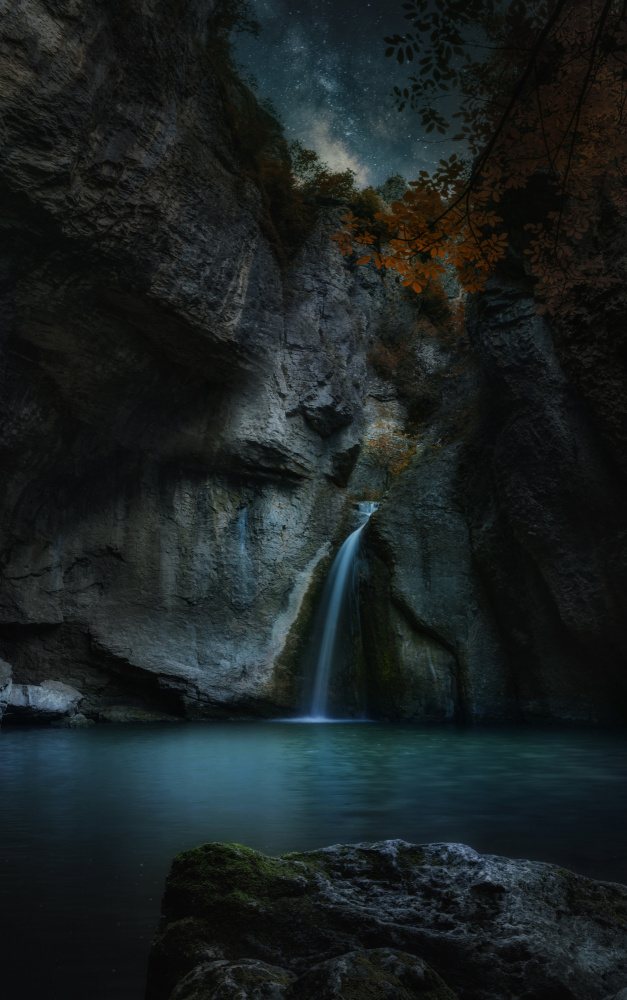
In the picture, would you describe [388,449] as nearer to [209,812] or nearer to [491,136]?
[209,812]

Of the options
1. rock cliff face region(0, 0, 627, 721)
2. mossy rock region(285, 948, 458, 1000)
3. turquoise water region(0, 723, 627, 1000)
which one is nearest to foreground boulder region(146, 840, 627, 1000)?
mossy rock region(285, 948, 458, 1000)

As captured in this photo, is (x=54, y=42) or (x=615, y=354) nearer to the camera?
(x=54, y=42)

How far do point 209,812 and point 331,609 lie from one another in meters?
11.1

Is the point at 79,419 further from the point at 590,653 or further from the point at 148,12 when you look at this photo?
the point at 590,653

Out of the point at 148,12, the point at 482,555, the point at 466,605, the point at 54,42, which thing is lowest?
the point at 466,605

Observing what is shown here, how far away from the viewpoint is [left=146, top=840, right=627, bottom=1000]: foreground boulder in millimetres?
1951

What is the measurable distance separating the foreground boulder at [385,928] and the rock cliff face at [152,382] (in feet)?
35.5

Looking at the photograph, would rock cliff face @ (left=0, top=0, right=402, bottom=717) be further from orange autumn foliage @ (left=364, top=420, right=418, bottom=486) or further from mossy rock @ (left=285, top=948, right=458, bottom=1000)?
mossy rock @ (left=285, top=948, right=458, bottom=1000)

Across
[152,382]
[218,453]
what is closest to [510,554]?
[218,453]

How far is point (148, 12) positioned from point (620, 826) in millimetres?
13686

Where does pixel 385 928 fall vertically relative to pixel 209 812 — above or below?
above

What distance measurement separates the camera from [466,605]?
15.5 m

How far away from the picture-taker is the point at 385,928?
231 centimetres

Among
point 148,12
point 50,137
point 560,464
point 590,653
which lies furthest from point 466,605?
point 148,12
